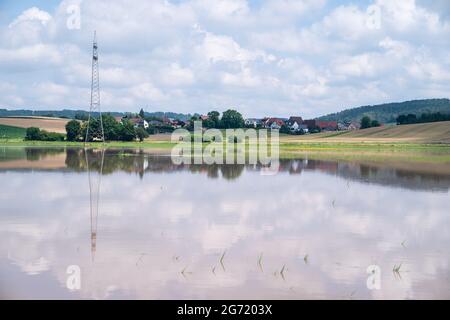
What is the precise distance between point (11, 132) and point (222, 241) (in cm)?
10903

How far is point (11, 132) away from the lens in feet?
375

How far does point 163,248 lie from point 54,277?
114 inches

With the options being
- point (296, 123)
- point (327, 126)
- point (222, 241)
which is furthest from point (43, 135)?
point (327, 126)

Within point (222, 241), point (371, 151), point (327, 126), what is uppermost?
point (327, 126)

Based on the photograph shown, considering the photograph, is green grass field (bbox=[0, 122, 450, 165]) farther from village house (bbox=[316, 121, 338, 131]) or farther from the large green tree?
village house (bbox=[316, 121, 338, 131])

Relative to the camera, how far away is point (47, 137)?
9794 centimetres

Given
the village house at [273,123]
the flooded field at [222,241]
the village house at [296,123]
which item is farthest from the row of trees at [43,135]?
the village house at [296,123]

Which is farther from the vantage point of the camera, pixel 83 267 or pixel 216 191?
pixel 216 191

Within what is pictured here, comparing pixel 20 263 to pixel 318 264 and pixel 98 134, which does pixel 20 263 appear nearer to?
pixel 318 264

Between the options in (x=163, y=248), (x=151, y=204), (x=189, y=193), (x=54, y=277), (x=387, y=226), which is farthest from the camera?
(x=189, y=193)

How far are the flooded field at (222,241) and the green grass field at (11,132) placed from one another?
9011cm

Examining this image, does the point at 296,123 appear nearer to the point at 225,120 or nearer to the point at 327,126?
the point at 327,126

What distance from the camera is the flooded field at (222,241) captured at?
9.93 meters
